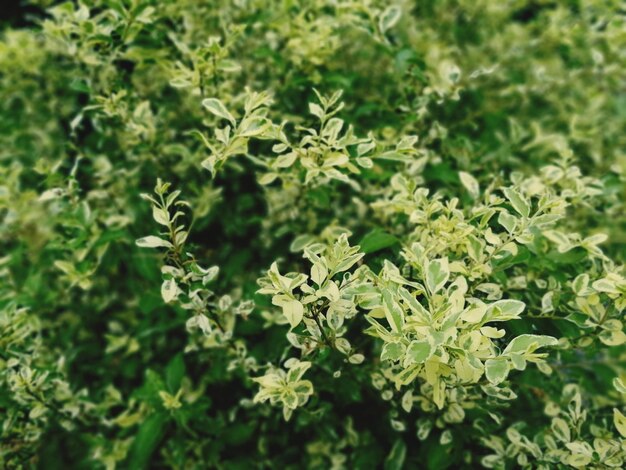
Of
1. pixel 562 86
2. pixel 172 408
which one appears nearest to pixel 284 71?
pixel 172 408

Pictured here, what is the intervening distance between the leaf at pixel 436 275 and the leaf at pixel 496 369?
16 centimetres

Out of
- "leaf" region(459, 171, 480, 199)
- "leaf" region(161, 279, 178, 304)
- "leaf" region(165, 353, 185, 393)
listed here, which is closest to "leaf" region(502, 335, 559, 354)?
"leaf" region(459, 171, 480, 199)

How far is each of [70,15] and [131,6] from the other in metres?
0.21

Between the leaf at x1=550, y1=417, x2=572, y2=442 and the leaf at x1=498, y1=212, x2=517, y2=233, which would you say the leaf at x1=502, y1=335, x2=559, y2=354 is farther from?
the leaf at x1=550, y1=417, x2=572, y2=442

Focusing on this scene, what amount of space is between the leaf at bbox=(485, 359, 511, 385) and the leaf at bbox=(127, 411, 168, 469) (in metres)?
0.96

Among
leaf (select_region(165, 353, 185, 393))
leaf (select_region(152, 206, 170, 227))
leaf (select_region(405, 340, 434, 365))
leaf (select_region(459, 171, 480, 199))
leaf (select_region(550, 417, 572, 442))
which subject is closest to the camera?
leaf (select_region(405, 340, 434, 365))

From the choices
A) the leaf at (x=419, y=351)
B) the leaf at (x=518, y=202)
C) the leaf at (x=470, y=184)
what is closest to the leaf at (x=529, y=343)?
the leaf at (x=419, y=351)

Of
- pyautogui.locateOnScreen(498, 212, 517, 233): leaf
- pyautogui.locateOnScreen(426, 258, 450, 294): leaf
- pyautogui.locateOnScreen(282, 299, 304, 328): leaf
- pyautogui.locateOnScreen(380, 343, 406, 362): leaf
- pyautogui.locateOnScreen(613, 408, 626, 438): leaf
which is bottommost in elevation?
pyautogui.locateOnScreen(613, 408, 626, 438): leaf

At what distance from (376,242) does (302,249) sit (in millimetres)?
332

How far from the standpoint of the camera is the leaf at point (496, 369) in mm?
1007

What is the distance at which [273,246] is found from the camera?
1955 millimetres

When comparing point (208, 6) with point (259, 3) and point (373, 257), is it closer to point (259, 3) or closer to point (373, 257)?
point (259, 3)

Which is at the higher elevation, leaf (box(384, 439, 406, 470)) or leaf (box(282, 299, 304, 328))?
leaf (box(282, 299, 304, 328))

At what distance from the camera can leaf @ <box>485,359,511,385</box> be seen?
3.30ft
